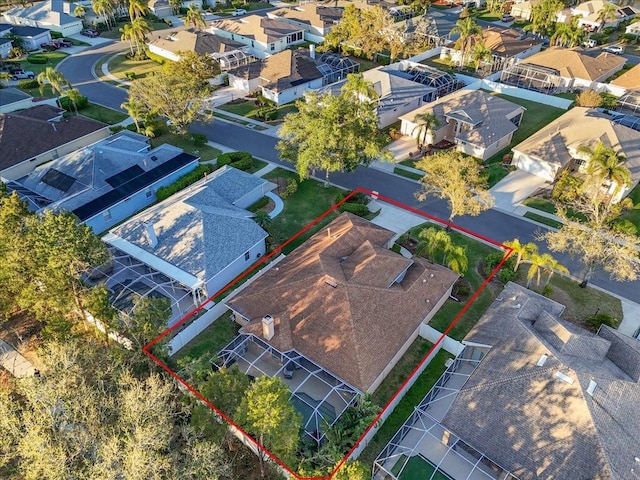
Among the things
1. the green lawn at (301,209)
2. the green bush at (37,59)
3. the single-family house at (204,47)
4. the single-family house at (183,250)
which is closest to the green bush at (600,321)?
the green lawn at (301,209)

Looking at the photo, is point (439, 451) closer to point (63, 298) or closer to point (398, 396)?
point (398, 396)

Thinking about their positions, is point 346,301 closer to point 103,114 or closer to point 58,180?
point 58,180

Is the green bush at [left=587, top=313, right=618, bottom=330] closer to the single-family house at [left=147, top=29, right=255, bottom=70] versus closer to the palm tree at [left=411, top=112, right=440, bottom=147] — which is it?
the palm tree at [left=411, top=112, right=440, bottom=147]

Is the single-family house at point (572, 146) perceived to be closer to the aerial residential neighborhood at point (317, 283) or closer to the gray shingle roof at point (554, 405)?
the aerial residential neighborhood at point (317, 283)

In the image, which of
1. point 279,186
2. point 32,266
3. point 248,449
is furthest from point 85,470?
point 279,186

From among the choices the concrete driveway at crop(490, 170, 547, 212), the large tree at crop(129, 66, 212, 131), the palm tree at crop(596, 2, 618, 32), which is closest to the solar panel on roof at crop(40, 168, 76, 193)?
the large tree at crop(129, 66, 212, 131)

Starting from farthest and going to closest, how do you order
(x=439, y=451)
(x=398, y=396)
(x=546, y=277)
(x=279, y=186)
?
(x=279, y=186), (x=546, y=277), (x=398, y=396), (x=439, y=451)
